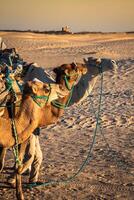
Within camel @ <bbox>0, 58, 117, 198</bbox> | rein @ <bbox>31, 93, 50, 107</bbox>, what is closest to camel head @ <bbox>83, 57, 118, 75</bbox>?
camel @ <bbox>0, 58, 117, 198</bbox>

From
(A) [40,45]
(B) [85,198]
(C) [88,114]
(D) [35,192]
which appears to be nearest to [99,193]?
(B) [85,198]

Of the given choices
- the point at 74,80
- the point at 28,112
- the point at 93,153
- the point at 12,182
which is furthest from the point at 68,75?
the point at 93,153

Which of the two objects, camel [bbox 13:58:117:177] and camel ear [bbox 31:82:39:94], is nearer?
camel ear [bbox 31:82:39:94]

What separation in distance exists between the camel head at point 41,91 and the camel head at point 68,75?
0.24 m

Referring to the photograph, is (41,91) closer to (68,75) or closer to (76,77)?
(68,75)

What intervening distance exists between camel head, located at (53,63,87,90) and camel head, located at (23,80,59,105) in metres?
0.24

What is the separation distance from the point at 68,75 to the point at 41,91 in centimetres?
57

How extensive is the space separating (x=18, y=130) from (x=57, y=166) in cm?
240

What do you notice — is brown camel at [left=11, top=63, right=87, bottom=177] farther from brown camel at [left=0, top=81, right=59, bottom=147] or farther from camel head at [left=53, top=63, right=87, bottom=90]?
brown camel at [left=0, top=81, right=59, bottom=147]

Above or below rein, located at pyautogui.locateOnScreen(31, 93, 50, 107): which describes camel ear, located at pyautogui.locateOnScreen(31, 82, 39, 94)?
above

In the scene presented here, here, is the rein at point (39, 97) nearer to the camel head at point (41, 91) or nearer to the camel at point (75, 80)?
the camel head at point (41, 91)

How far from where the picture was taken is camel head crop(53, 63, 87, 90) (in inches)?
246

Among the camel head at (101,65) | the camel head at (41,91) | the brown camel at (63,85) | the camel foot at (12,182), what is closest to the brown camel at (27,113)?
the camel head at (41,91)

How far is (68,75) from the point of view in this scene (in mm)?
6277
